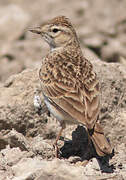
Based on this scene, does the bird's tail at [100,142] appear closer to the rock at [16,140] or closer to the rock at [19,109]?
the rock at [16,140]

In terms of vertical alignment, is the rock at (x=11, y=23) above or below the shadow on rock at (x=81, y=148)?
above

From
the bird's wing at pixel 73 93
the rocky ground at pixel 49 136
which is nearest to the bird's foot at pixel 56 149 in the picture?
the rocky ground at pixel 49 136

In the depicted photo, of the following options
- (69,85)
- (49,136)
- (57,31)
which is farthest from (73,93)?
(57,31)

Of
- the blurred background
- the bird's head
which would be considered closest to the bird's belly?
the bird's head

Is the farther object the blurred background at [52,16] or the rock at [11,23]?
the rock at [11,23]

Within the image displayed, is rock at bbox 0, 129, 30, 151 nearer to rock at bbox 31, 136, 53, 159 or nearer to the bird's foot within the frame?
rock at bbox 31, 136, 53, 159

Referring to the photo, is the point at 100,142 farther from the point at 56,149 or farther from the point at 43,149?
the point at 43,149

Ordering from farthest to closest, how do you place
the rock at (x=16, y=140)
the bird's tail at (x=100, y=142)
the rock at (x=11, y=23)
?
the rock at (x=11, y=23), the rock at (x=16, y=140), the bird's tail at (x=100, y=142)
